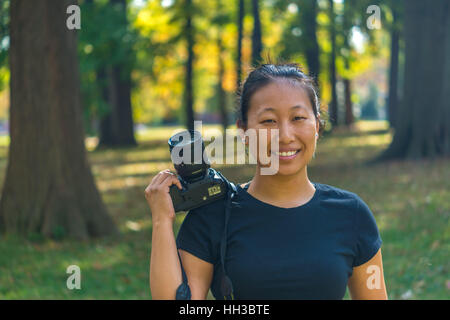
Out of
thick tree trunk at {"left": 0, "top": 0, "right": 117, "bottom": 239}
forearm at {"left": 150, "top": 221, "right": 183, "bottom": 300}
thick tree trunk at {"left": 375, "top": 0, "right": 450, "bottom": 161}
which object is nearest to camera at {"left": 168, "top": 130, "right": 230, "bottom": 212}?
forearm at {"left": 150, "top": 221, "right": 183, "bottom": 300}

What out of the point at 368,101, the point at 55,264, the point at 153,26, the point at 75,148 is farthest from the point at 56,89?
the point at 368,101

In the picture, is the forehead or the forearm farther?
the forehead

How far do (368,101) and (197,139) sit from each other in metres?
76.8

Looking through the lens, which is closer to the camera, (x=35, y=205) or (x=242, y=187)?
(x=242, y=187)

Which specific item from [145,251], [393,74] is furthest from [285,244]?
[393,74]

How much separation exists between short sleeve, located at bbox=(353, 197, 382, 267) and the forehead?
1.47 ft

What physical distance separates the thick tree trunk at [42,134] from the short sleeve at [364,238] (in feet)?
19.7

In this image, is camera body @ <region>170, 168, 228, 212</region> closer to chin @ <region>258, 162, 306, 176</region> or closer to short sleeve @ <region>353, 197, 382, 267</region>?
chin @ <region>258, 162, 306, 176</region>

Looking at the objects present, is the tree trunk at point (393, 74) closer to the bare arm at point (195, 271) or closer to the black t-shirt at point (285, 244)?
the black t-shirt at point (285, 244)

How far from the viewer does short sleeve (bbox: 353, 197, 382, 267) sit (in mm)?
2410

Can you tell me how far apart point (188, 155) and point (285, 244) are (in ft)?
1.52

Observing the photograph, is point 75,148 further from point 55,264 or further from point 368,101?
point 368,101

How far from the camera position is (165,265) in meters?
2.24

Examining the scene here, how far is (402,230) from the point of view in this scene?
7.95m
